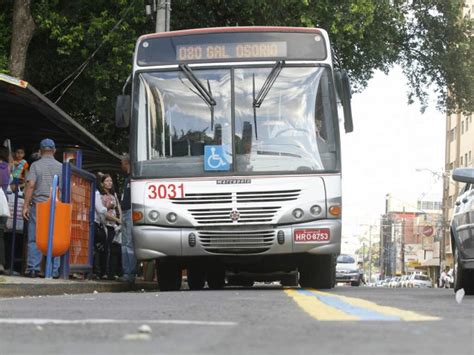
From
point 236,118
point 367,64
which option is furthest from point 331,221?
point 367,64

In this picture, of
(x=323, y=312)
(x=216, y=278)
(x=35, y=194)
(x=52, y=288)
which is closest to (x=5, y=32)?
(x=216, y=278)

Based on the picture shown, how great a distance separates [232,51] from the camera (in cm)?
1450

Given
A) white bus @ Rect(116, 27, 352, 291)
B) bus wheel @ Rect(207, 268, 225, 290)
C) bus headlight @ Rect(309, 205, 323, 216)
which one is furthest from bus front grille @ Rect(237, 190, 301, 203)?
bus wheel @ Rect(207, 268, 225, 290)

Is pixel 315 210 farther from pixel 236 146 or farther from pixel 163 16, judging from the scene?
pixel 163 16

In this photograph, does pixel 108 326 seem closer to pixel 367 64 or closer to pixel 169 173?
pixel 169 173

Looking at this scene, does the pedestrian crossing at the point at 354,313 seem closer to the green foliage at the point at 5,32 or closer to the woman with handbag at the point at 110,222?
the woman with handbag at the point at 110,222

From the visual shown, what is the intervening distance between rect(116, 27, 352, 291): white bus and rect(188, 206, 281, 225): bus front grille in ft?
0.04

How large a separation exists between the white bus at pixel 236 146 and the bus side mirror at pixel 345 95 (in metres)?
0.02

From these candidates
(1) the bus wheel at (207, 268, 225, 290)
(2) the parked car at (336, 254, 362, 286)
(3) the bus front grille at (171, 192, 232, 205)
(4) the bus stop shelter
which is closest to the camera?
(3) the bus front grille at (171, 192, 232, 205)

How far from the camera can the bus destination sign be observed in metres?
14.4

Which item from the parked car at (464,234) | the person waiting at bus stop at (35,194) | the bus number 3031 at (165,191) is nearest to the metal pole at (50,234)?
the person waiting at bus stop at (35,194)

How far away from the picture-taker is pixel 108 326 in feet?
20.0

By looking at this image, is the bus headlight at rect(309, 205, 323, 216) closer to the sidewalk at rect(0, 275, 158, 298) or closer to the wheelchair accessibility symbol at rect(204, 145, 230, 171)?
the wheelchair accessibility symbol at rect(204, 145, 230, 171)

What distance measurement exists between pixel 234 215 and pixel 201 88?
1.76 metres
